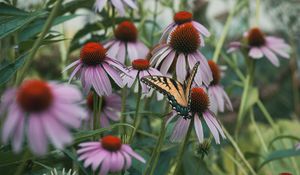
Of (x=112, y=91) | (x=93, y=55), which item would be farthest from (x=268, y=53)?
(x=93, y=55)

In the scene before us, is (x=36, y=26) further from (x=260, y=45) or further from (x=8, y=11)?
(x=260, y=45)

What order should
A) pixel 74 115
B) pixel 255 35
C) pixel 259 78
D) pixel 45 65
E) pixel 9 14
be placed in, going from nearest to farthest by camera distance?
pixel 74 115 < pixel 9 14 < pixel 255 35 < pixel 45 65 < pixel 259 78

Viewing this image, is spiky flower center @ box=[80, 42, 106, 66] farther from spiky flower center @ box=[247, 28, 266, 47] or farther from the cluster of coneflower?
spiky flower center @ box=[247, 28, 266, 47]

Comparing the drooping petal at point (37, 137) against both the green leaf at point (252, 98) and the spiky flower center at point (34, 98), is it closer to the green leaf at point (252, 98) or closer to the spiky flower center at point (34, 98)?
the spiky flower center at point (34, 98)

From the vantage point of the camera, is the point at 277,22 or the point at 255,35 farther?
the point at 277,22

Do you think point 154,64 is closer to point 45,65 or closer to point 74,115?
point 74,115

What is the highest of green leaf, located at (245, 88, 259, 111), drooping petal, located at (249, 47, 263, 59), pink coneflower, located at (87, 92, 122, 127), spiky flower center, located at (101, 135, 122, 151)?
spiky flower center, located at (101, 135, 122, 151)

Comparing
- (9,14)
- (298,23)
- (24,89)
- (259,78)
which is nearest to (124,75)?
(9,14)

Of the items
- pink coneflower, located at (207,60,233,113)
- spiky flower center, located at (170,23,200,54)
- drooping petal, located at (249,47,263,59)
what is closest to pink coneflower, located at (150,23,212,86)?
spiky flower center, located at (170,23,200,54)

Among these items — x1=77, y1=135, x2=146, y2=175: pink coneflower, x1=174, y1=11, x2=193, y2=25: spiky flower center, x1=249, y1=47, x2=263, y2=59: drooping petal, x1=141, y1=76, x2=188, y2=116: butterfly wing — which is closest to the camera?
x1=77, y1=135, x2=146, y2=175: pink coneflower
